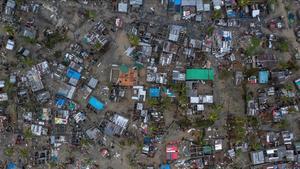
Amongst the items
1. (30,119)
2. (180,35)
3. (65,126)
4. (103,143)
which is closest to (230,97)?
(180,35)

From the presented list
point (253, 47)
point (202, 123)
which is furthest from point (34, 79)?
point (253, 47)

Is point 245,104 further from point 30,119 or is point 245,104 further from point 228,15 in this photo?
point 30,119

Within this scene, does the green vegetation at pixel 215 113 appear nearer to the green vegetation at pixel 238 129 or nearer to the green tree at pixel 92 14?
the green vegetation at pixel 238 129

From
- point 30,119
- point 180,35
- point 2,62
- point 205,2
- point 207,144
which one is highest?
point 205,2

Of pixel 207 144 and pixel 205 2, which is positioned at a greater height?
pixel 205 2

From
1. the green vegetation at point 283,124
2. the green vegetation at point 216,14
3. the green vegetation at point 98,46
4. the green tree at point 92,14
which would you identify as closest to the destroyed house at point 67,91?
the green vegetation at point 98,46

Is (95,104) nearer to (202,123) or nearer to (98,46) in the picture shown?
(98,46)
